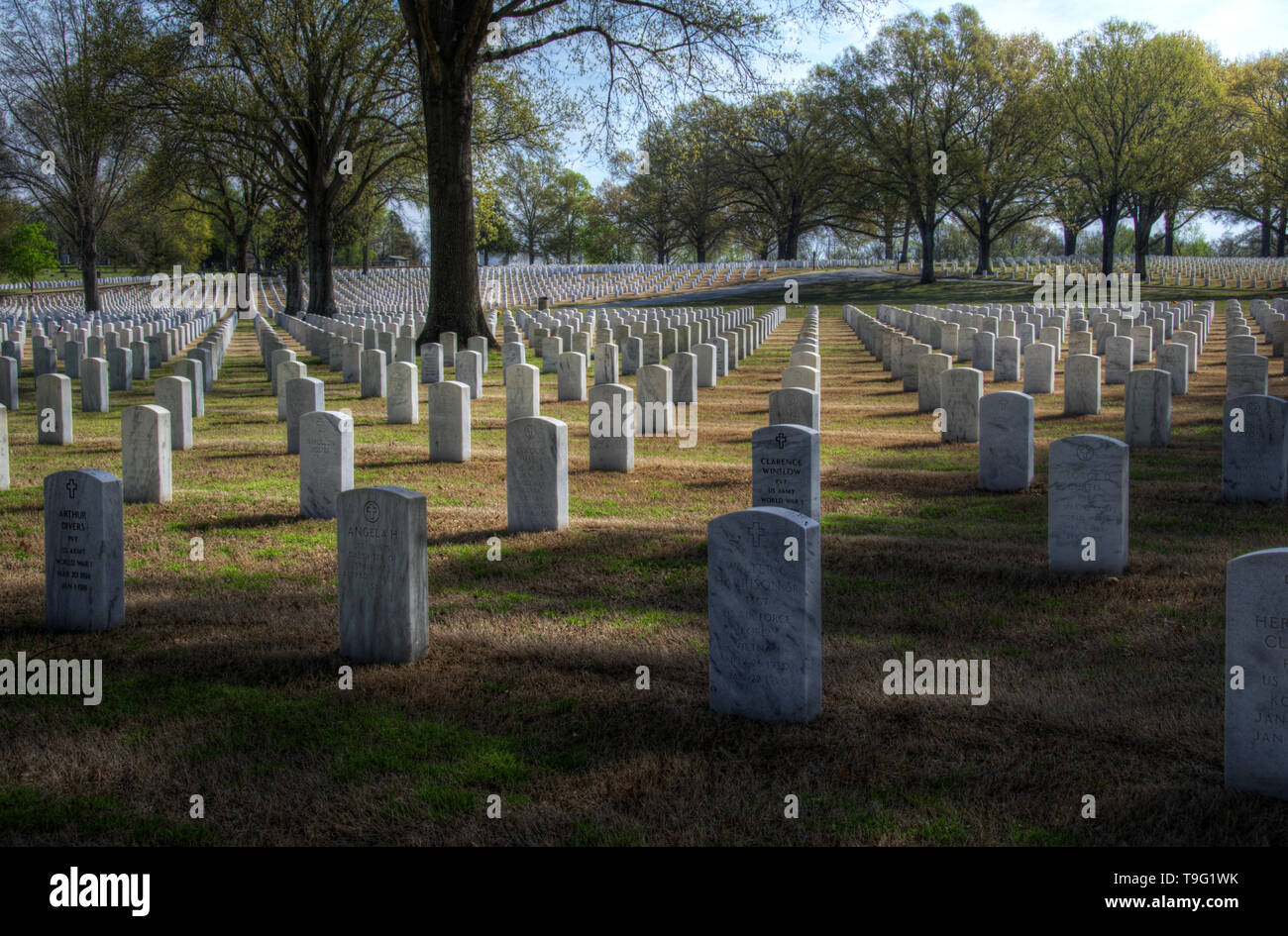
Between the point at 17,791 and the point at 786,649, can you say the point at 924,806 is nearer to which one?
the point at 786,649

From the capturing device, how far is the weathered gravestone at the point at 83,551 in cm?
618

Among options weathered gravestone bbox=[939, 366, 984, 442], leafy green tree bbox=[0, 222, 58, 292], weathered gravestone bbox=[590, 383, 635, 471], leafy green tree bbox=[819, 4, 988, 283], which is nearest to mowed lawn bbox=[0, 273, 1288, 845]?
weathered gravestone bbox=[590, 383, 635, 471]

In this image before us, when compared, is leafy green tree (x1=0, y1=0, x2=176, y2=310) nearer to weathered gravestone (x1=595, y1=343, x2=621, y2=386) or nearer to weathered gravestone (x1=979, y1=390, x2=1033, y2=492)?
weathered gravestone (x1=595, y1=343, x2=621, y2=386)

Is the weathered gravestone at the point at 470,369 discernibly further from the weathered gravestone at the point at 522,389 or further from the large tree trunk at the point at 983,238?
the large tree trunk at the point at 983,238

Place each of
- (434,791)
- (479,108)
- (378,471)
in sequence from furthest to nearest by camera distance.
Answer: (479,108) → (378,471) → (434,791)

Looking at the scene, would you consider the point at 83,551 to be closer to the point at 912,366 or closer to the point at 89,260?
the point at 912,366

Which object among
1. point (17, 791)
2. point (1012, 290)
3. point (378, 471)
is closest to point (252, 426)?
point (378, 471)

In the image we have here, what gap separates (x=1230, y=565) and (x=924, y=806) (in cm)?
155

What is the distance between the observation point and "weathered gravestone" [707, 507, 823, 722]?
16.3ft

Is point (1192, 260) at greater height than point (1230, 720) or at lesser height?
greater

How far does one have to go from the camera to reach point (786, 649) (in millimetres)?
4973

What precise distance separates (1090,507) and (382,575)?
4.61 m

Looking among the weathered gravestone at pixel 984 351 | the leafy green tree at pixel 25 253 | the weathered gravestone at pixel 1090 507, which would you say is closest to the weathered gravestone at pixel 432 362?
the weathered gravestone at pixel 984 351

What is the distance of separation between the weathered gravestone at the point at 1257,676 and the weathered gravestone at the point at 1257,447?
5581 mm
